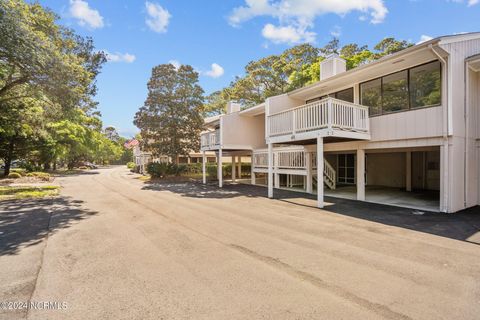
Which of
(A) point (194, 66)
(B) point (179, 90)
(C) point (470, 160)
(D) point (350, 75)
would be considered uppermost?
(A) point (194, 66)

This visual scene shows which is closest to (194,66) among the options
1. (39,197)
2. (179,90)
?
(179,90)

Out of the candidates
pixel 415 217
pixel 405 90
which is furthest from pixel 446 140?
pixel 415 217

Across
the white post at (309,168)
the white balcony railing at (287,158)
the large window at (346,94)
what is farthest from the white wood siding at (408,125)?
the white balcony railing at (287,158)

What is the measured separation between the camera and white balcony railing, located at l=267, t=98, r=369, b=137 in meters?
8.99

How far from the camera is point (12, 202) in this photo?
407 inches

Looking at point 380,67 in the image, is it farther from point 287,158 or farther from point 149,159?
point 149,159

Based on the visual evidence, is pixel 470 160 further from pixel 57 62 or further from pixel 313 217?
pixel 57 62

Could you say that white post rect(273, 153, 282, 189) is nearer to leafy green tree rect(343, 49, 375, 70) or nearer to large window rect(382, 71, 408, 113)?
large window rect(382, 71, 408, 113)

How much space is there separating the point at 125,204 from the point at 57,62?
6.65 meters

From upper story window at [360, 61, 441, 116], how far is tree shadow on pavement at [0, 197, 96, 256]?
11.7 meters

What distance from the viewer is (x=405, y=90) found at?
9094mm

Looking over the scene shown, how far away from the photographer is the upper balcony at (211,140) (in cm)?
1660

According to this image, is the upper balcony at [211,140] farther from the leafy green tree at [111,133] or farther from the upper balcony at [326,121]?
the leafy green tree at [111,133]

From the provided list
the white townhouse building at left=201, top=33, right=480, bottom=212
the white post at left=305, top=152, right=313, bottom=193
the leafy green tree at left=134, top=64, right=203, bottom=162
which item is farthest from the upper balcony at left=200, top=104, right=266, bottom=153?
the leafy green tree at left=134, top=64, right=203, bottom=162
